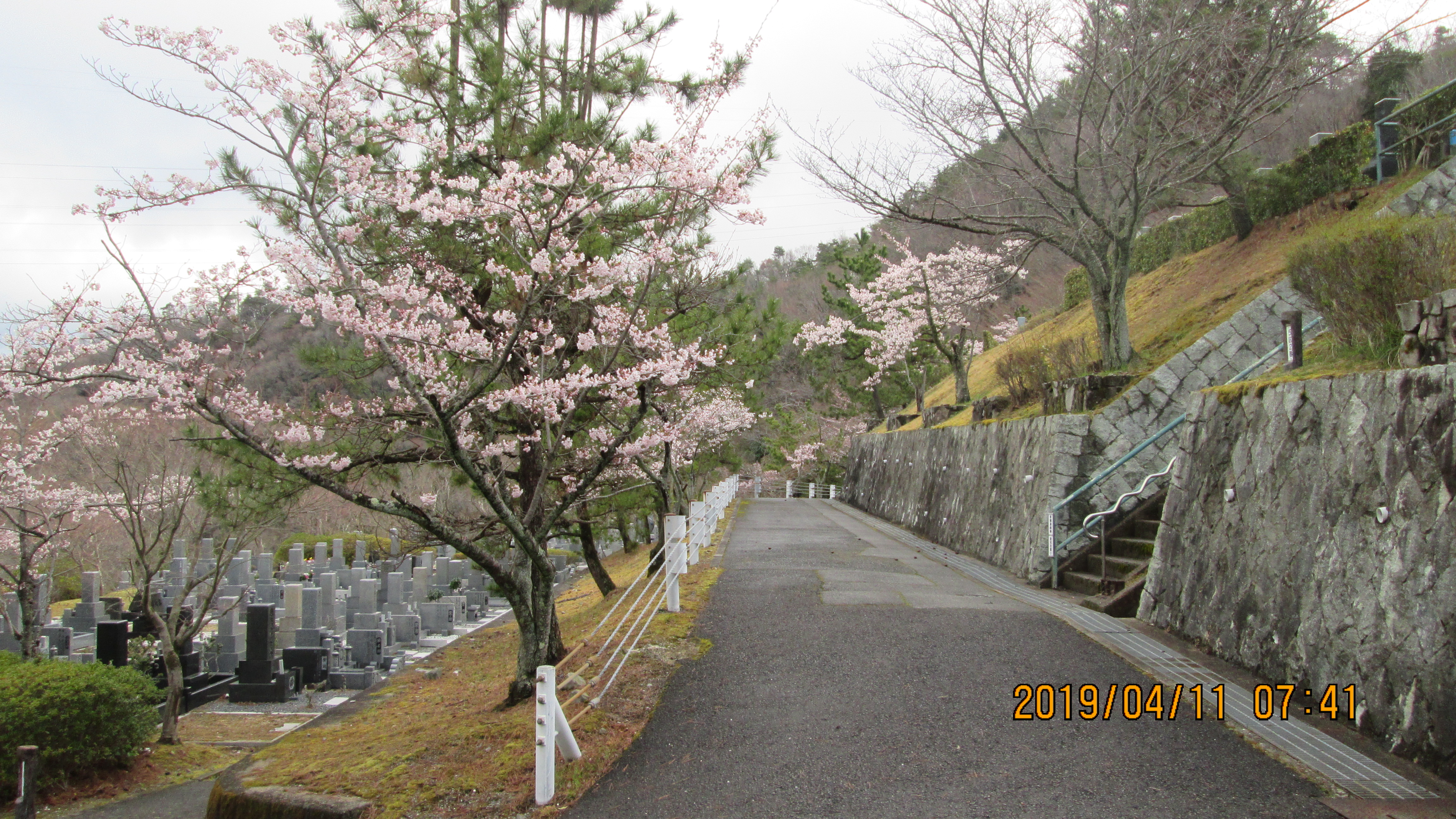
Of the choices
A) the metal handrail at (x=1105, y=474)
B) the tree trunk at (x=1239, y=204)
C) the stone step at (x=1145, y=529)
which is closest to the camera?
the metal handrail at (x=1105, y=474)

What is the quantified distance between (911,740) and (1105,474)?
563cm

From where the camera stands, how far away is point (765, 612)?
813cm

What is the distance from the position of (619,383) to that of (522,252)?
1205 mm

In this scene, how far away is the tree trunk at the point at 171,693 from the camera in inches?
331

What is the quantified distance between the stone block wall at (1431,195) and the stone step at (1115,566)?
561cm

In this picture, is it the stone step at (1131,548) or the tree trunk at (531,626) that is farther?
the stone step at (1131,548)

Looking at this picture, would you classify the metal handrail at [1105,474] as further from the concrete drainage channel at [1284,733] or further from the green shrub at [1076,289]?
the green shrub at [1076,289]

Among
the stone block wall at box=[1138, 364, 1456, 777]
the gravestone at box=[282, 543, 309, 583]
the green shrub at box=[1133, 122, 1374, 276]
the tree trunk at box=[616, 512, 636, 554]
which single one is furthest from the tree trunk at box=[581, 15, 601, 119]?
the gravestone at box=[282, 543, 309, 583]

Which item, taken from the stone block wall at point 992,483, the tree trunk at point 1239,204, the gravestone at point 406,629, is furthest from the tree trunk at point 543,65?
the tree trunk at point 1239,204

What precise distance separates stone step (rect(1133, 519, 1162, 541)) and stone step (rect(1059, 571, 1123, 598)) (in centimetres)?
63

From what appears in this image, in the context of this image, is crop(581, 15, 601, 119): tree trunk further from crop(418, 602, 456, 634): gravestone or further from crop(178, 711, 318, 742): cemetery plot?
crop(418, 602, 456, 634): gravestone

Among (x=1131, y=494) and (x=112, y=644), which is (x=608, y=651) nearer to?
(x=1131, y=494)

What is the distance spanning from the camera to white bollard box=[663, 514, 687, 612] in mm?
8086

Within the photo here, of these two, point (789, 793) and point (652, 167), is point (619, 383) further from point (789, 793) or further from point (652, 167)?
point (789, 793)
